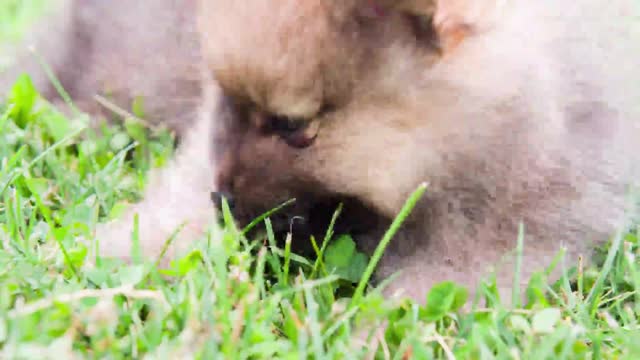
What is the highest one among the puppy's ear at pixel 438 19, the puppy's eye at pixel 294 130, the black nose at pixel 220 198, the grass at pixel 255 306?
the puppy's ear at pixel 438 19

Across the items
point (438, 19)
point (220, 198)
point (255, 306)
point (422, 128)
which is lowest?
point (255, 306)

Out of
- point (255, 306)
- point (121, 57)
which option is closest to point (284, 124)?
point (255, 306)

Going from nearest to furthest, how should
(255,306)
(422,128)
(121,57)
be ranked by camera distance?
1. (255,306)
2. (422,128)
3. (121,57)

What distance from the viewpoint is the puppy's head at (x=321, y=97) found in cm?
173

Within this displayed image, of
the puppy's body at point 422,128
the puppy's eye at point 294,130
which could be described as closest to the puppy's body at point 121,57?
the puppy's body at point 422,128

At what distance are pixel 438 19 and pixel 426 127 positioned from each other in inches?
7.9

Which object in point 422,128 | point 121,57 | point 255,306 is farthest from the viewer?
point 121,57

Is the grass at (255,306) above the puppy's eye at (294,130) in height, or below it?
below

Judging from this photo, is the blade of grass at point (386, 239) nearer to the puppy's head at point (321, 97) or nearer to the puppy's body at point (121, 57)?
the puppy's head at point (321, 97)

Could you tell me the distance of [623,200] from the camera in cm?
225

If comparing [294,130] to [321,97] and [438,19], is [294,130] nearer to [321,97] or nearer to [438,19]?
[321,97]

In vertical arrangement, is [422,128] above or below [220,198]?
above

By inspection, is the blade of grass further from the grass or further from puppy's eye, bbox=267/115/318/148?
puppy's eye, bbox=267/115/318/148

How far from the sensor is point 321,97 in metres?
1.79
